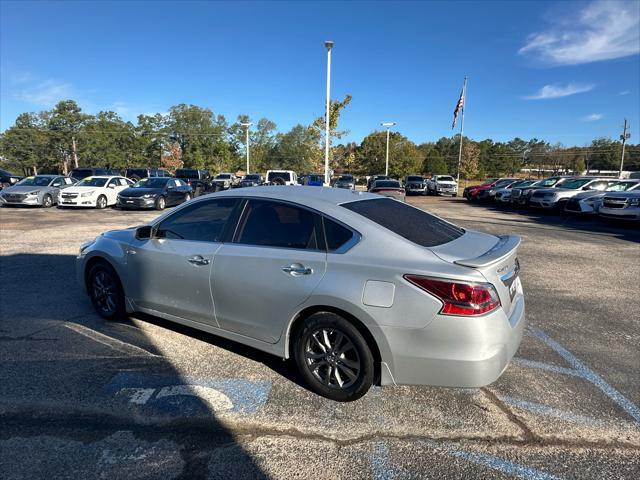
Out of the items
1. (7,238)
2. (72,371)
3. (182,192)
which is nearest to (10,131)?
(182,192)

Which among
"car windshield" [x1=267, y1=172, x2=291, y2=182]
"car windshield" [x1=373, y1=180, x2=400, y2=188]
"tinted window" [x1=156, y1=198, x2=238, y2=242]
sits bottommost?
"tinted window" [x1=156, y1=198, x2=238, y2=242]

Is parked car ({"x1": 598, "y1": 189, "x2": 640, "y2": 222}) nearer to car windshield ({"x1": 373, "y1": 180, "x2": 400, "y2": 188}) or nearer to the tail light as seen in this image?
car windshield ({"x1": 373, "y1": 180, "x2": 400, "y2": 188})

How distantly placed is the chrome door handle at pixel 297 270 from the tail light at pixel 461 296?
2.90 ft

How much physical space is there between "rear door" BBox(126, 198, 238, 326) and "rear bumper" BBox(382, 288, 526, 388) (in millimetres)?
1755

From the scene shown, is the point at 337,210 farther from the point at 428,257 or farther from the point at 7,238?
the point at 7,238

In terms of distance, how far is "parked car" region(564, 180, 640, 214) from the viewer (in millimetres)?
17094

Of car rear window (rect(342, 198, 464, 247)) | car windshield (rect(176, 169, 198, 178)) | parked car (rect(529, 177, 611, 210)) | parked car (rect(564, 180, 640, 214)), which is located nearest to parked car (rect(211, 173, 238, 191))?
car windshield (rect(176, 169, 198, 178))

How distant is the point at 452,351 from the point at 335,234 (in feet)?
3.87

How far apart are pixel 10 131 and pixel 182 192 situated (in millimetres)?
70814

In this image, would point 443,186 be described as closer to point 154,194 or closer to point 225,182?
point 225,182

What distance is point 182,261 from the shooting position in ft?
12.4

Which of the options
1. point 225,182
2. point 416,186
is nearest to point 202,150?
point 225,182

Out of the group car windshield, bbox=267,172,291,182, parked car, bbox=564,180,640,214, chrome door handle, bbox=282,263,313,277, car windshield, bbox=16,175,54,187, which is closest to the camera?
chrome door handle, bbox=282,263,313,277

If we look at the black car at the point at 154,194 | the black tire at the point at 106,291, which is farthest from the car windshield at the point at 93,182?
the black tire at the point at 106,291
